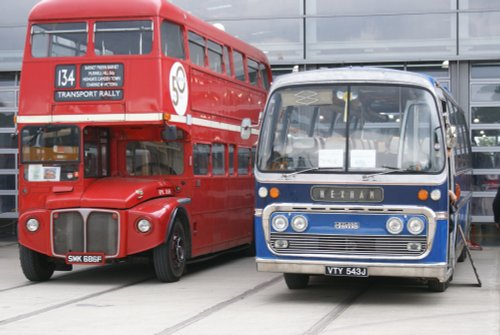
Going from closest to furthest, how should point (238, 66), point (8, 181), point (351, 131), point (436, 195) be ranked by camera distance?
point (436, 195) < point (351, 131) < point (238, 66) < point (8, 181)

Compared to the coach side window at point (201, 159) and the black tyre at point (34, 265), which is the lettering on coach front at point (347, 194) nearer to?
the coach side window at point (201, 159)

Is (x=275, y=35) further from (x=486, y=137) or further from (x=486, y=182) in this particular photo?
(x=486, y=182)

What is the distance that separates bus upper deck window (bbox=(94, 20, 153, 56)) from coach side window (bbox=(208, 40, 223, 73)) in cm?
253

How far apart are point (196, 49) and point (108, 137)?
7.04ft

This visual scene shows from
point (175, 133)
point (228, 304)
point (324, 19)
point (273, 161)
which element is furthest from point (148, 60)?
point (324, 19)

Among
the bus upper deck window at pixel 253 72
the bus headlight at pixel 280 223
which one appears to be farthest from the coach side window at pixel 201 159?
the bus headlight at pixel 280 223

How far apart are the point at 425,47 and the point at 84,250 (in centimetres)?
1080

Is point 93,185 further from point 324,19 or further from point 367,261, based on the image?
point 324,19

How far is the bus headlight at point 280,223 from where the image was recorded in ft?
40.7

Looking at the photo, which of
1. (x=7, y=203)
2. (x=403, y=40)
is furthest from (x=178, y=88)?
(x=7, y=203)

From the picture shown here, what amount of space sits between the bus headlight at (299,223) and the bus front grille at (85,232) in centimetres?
332

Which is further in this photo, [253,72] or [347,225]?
[253,72]

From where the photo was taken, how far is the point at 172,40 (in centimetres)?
1568

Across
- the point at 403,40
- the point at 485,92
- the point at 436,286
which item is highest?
the point at 403,40
